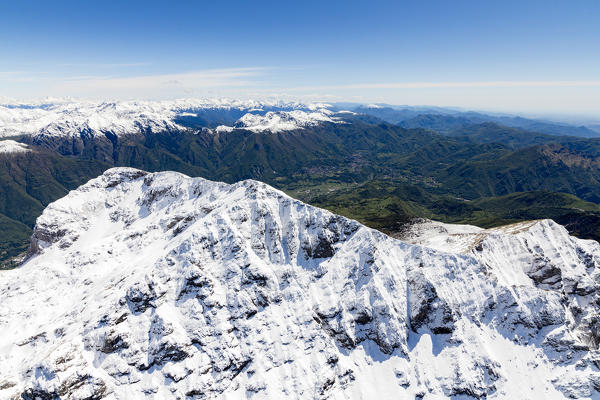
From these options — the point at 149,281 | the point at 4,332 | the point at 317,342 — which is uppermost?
the point at 149,281

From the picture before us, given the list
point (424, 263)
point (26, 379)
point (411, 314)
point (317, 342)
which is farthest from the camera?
point (424, 263)

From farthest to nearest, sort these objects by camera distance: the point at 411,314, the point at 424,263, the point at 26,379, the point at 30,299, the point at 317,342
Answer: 1. the point at 30,299
2. the point at 424,263
3. the point at 411,314
4. the point at 317,342
5. the point at 26,379

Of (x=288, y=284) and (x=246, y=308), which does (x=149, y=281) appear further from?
(x=288, y=284)

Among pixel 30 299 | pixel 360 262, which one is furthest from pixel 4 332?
pixel 360 262

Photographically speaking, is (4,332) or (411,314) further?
(4,332)

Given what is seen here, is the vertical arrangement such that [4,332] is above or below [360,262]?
below

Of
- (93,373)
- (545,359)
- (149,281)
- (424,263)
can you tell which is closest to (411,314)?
(424,263)
